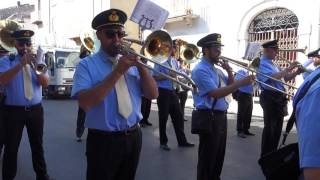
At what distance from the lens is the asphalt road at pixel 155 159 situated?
17.2ft

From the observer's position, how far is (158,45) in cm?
385

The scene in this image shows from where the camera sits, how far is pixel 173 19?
1686cm

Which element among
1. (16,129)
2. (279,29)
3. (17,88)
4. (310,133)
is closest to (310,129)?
(310,133)

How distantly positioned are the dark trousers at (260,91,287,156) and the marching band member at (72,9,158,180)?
2792 millimetres

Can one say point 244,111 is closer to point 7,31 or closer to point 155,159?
point 155,159

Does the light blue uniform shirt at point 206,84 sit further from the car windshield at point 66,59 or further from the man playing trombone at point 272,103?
the car windshield at point 66,59

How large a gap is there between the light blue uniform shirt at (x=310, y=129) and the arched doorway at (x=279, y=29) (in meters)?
11.4

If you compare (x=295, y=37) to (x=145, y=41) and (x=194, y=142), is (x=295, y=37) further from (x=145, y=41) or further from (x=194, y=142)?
(x=145, y=41)

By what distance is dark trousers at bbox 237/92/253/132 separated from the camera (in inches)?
320

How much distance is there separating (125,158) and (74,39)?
23307 millimetres

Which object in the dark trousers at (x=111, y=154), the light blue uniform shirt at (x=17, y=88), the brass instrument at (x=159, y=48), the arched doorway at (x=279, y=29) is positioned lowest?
the dark trousers at (x=111, y=154)

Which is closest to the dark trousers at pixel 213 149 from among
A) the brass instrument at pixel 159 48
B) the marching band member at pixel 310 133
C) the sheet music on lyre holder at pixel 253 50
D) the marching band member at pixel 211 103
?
the marching band member at pixel 211 103

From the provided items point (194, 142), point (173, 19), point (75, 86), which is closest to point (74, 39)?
point (173, 19)

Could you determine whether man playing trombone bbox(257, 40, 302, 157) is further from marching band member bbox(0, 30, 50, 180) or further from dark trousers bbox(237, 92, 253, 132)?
marching band member bbox(0, 30, 50, 180)
